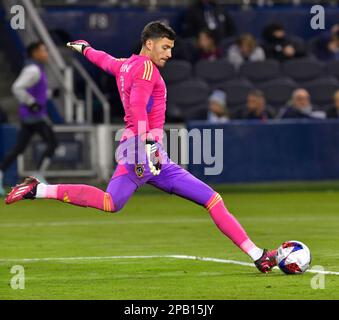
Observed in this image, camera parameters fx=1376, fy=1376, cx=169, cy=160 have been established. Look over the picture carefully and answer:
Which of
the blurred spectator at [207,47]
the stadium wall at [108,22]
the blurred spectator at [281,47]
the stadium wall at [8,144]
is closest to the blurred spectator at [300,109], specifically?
the blurred spectator at [207,47]

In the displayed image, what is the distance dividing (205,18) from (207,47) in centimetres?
75

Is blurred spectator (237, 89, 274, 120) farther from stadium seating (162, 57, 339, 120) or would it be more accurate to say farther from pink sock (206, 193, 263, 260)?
pink sock (206, 193, 263, 260)

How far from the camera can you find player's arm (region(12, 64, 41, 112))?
22938 mm

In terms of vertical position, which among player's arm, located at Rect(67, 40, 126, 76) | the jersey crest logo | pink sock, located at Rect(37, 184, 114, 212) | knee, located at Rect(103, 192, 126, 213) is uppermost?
player's arm, located at Rect(67, 40, 126, 76)

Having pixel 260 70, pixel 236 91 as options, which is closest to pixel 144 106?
pixel 236 91

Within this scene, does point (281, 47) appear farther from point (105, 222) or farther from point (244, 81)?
point (105, 222)

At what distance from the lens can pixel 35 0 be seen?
93.9 ft

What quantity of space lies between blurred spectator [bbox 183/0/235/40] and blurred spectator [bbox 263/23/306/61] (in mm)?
941

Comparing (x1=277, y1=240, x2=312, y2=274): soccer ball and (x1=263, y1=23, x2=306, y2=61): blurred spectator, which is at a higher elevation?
(x1=263, y1=23, x2=306, y2=61): blurred spectator

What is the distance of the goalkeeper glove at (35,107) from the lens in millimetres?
22973

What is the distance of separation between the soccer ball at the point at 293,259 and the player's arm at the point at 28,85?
1121 cm

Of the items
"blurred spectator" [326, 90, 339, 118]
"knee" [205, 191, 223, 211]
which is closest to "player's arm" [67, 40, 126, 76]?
"knee" [205, 191, 223, 211]
